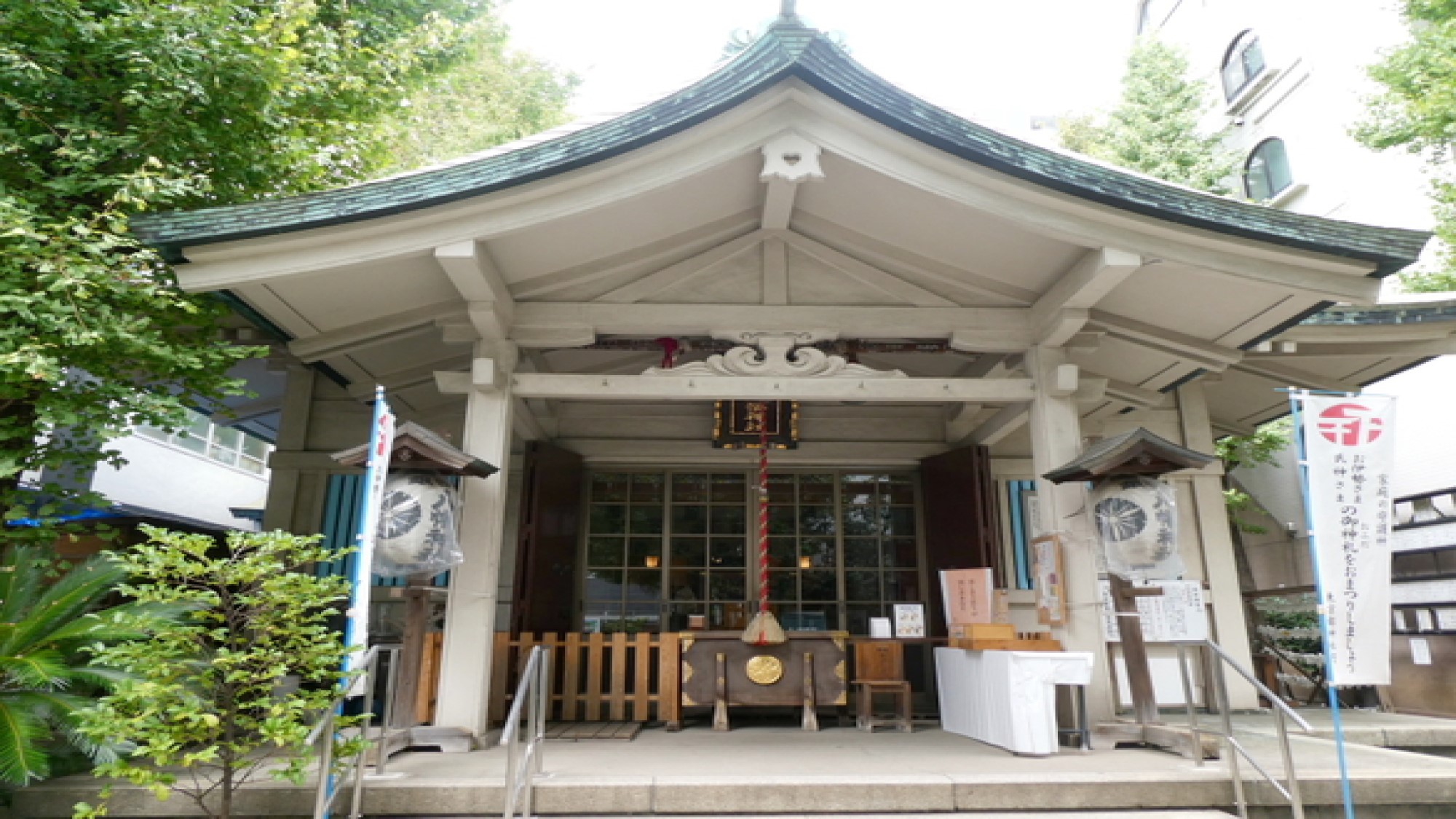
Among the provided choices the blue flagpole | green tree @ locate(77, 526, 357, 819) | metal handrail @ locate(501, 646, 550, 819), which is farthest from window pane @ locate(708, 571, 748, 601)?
the blue flagpole

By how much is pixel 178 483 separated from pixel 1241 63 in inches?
895

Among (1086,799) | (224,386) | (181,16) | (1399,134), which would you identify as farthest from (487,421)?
(1399,134)

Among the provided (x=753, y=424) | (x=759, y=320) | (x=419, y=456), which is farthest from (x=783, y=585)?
(x=419, y=456)

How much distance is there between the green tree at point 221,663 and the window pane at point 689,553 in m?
5.25

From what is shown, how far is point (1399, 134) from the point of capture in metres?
10.3

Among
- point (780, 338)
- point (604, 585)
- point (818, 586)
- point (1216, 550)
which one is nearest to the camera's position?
point (780, 338)

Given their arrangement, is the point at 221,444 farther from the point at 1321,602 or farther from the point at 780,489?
the point at 1321,602

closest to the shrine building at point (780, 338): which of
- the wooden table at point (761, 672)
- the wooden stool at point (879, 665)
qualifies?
the wooden stool at point (879, 665)

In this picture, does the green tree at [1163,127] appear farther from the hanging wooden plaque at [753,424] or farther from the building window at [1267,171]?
the hanging wooden plaque at [753,424]

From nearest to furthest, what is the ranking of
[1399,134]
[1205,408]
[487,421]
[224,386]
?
[224,386]
[487,421]
[1205,408]
[1399,134]

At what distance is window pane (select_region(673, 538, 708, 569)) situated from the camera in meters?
9.04

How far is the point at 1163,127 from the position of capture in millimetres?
15664

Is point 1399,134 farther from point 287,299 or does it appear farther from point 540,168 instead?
point 287,299

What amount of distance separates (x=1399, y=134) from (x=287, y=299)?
1272 cm
